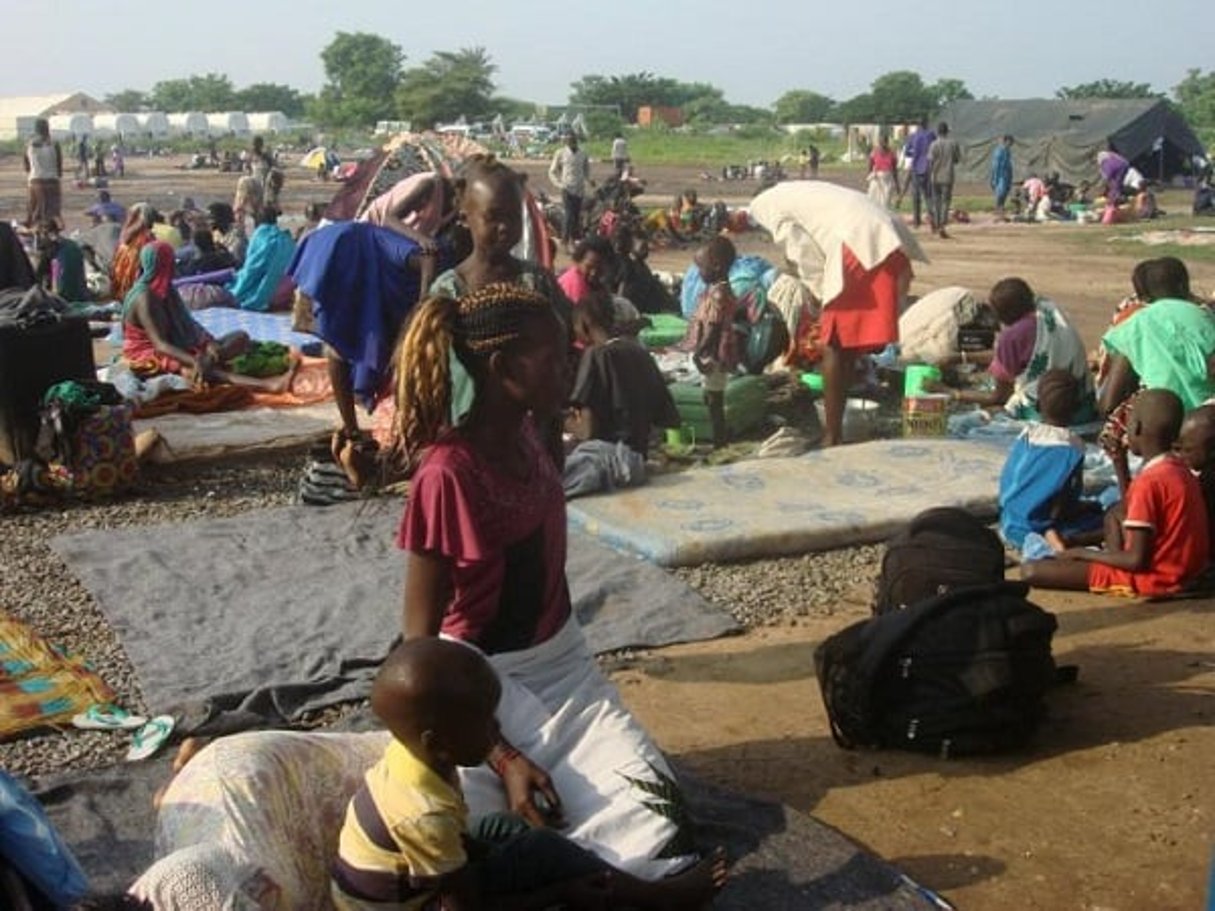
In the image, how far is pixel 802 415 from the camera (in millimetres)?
8133

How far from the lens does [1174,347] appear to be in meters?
6.08

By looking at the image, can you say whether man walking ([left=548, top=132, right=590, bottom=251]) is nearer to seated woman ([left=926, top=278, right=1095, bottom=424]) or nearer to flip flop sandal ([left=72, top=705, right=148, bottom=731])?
seated woman ([left=926, top=278, right=1095, bottom=424])

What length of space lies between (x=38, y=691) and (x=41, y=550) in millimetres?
1564

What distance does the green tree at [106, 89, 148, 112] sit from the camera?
127 m

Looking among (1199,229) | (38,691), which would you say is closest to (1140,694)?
(38,691)

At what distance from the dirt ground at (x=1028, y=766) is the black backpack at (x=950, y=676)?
0.27 feet

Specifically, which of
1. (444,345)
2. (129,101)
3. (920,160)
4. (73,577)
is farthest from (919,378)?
(129,101)

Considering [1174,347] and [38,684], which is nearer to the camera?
[38,684]

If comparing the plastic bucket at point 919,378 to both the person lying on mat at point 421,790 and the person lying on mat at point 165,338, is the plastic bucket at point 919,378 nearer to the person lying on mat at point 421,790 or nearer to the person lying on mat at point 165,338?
the person lying on mat at point 165,338

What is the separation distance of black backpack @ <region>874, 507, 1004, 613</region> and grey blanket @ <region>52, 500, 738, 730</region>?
72 centimetres

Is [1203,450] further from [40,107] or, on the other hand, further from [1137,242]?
[40,107]

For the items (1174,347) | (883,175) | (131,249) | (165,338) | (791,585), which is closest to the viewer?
(791,585)

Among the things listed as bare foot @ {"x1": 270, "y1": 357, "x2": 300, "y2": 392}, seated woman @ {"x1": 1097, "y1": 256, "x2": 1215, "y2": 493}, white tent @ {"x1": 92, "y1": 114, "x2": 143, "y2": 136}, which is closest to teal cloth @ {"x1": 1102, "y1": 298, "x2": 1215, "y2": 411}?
seated woman @ {"x1": 1097, "y1": 256, "x2": 1215, "y2": 493}

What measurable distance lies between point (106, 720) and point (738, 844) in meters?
1.95
